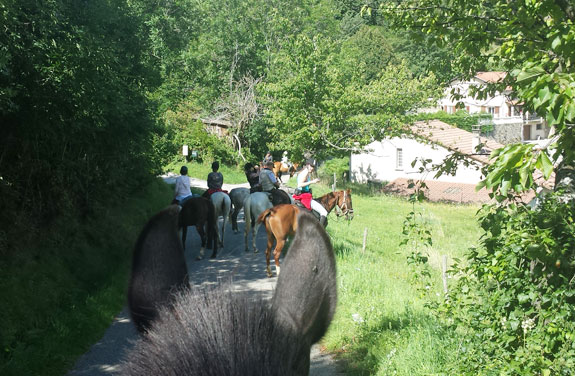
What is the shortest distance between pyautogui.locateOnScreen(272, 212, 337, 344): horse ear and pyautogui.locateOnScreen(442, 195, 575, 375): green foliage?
263 cm

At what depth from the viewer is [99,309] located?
8.37m

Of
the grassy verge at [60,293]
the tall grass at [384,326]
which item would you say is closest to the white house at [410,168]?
the tall grass at [384,326]

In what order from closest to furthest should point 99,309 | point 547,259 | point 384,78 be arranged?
point 547,259 → point 99,309 → point 384,78

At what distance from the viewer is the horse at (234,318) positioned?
161cm

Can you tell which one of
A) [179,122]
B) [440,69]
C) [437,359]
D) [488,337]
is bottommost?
[437,359]

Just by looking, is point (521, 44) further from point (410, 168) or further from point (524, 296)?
point (410, 168)

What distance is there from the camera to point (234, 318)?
70.7 inches

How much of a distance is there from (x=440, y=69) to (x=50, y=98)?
645 cm

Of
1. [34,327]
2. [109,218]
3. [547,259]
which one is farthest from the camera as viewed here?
[109,218]

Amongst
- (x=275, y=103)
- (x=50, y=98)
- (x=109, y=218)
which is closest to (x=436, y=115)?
(x=275, y=103)

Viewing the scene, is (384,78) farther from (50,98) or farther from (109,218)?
(50,98)

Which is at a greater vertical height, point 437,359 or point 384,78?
point 384,78

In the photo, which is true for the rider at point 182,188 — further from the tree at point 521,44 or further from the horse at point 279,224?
the tree at point 521,44

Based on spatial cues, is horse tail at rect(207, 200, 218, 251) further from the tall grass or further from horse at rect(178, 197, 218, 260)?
the tall grass
